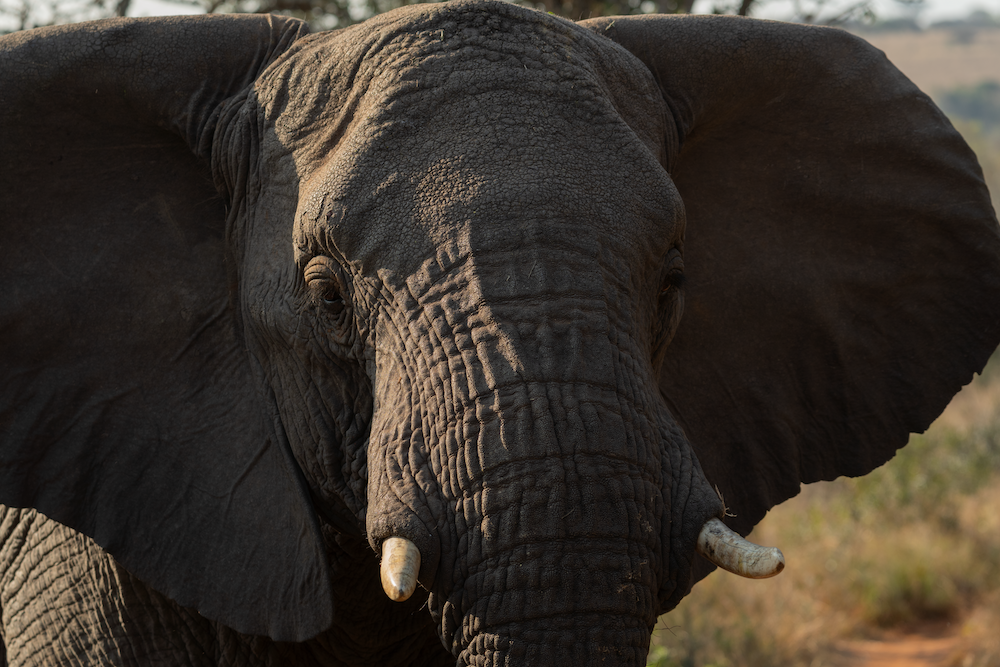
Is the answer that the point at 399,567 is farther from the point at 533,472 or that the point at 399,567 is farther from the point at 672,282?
the point at 672,282

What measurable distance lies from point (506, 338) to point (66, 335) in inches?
46.4

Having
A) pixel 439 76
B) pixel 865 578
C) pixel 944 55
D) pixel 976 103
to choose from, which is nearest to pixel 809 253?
pixel 439 76

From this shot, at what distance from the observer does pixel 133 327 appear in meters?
2.67

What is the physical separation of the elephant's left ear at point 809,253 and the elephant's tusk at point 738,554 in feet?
3.05

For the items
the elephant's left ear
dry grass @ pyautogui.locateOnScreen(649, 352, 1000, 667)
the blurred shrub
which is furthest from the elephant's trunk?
the blurred shrub

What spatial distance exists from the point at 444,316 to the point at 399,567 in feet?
1.56

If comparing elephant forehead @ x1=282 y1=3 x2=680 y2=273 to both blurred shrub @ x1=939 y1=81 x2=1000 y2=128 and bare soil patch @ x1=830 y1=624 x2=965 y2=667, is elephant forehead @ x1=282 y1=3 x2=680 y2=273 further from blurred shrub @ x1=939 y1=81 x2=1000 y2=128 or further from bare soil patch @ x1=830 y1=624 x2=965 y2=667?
blurred shrub @ x1=939 y1=81 x2=1000 y2=128

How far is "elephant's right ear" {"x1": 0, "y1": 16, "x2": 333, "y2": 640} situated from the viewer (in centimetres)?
260

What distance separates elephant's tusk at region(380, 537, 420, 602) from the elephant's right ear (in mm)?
581

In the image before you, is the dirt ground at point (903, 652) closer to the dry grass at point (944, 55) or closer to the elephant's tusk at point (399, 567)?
the elephant's tusk at point (399, 567)

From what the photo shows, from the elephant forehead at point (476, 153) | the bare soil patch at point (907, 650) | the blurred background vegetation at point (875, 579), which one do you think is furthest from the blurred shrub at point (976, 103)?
the elephant forehead at point (476, 153)

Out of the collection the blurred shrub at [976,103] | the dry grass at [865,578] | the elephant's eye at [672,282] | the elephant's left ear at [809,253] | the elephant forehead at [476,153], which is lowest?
the blurred shrub at [976,103]

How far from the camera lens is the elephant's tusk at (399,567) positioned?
1.92 metres

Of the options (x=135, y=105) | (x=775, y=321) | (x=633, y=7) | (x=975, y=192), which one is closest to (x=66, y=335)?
(x=135, y=105)
